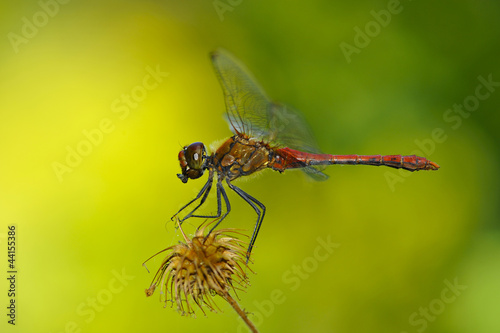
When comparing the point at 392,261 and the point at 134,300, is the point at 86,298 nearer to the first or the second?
the point at 134,300

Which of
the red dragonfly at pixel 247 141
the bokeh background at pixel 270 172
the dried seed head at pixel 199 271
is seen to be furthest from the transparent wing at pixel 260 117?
the bokeh background at pixel 270 172

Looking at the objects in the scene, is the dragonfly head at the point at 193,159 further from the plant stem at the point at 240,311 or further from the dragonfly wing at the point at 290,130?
the plant stem at the point at 240,311

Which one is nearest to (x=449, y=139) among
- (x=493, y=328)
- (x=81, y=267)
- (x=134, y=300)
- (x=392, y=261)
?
(x=392, y=261)

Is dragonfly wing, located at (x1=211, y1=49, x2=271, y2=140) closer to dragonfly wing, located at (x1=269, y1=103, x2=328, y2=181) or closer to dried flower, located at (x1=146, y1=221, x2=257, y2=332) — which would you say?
dragonfly wing, located at (x1=269, y1=103, x2=328, y2=181)

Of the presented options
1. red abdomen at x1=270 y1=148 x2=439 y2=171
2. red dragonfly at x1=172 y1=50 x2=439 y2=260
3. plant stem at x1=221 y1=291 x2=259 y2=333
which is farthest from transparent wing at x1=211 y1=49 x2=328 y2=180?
plant stem at x1=221 y1=291 x2=259 y2=333

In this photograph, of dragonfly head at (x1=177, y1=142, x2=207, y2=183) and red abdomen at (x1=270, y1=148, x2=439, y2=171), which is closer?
dragonfly head at (x1=177, y1=142, x2=207, y2=183)

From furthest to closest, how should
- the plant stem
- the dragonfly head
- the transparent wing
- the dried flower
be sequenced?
the transparent wing, the dragonfly head, the dried flower, the plant stem

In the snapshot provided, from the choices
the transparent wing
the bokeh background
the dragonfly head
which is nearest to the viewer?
the dragonfly head
